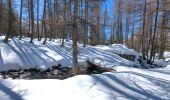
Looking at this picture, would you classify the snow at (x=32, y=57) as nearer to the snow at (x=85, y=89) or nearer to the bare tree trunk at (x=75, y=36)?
the bare tree trunk at (x=75, y=36)

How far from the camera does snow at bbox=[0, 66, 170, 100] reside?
9.12 meters

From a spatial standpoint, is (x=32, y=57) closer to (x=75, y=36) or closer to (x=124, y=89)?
(x=75, y=36)

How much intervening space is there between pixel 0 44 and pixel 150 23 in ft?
58.4

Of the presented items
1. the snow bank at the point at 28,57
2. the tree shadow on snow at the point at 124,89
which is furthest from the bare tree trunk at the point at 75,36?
the snow bank at the point at 28,57

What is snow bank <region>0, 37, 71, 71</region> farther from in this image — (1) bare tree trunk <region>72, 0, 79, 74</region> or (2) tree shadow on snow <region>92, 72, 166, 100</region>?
(2) tree shadow on snow <region>92, 72, 166, 100</region>

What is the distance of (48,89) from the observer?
9.63 m

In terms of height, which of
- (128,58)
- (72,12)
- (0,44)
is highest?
(72,12)

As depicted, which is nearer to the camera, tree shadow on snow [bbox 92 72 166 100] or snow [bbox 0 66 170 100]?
snow [bbox 0 66 170 100]

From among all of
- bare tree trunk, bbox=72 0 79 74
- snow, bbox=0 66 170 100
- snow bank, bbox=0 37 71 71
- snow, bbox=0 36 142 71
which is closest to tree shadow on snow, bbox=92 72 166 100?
snow, bbox=0 66 170 100

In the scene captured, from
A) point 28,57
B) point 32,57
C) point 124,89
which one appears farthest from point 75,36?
point 32,57

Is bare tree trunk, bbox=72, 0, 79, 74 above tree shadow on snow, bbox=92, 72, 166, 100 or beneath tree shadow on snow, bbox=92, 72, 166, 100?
above

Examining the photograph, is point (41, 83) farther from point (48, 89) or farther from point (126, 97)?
point (126, 97)

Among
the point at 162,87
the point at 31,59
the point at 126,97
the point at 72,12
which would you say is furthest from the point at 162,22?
the point at 126,97

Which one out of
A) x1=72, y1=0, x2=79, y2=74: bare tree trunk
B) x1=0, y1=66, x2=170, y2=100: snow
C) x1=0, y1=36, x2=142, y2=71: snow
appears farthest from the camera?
x1=0, y1=36, x2=142, y2=71: snow
